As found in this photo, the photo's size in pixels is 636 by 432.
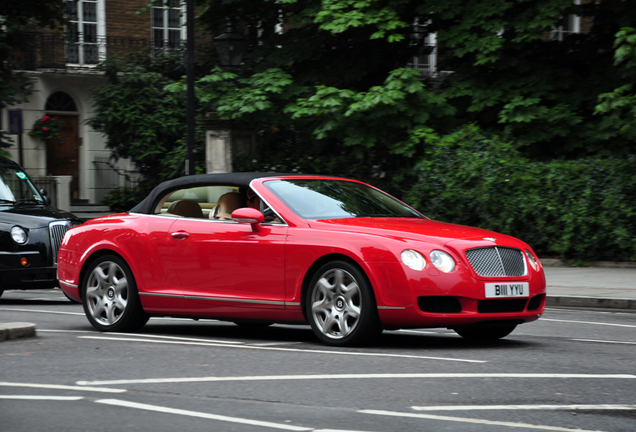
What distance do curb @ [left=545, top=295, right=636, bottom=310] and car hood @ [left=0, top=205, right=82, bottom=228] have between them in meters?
6.50

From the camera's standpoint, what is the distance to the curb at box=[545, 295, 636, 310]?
498 inches

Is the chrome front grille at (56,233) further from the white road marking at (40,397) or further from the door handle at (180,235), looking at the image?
the white road marking at (40,397)

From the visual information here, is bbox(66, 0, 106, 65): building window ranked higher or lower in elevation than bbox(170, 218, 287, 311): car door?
higher

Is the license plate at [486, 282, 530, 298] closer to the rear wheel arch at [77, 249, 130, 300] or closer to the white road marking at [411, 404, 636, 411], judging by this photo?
the white road marking at [411, 404, 636, 411]

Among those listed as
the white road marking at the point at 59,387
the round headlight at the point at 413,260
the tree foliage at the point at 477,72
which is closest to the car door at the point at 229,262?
the round headlight at the point at 413,260

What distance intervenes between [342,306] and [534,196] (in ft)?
35.3

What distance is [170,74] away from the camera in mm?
30578

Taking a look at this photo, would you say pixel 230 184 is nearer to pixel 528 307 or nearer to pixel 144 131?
pixel 528 307

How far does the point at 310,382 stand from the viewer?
251 inches

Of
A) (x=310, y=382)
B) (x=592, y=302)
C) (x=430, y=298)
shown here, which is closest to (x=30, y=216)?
(x=592, y=302)

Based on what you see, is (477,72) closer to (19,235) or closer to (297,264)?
(19,235)

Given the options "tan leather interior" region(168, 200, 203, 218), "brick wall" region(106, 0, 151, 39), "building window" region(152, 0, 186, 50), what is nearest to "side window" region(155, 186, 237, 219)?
"tan leather interior" region(168, 200, 203, 218)

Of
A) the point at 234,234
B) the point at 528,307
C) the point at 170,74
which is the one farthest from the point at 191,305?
the point at 170,74

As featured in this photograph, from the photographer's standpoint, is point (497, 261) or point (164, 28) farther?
point (164, 28)
